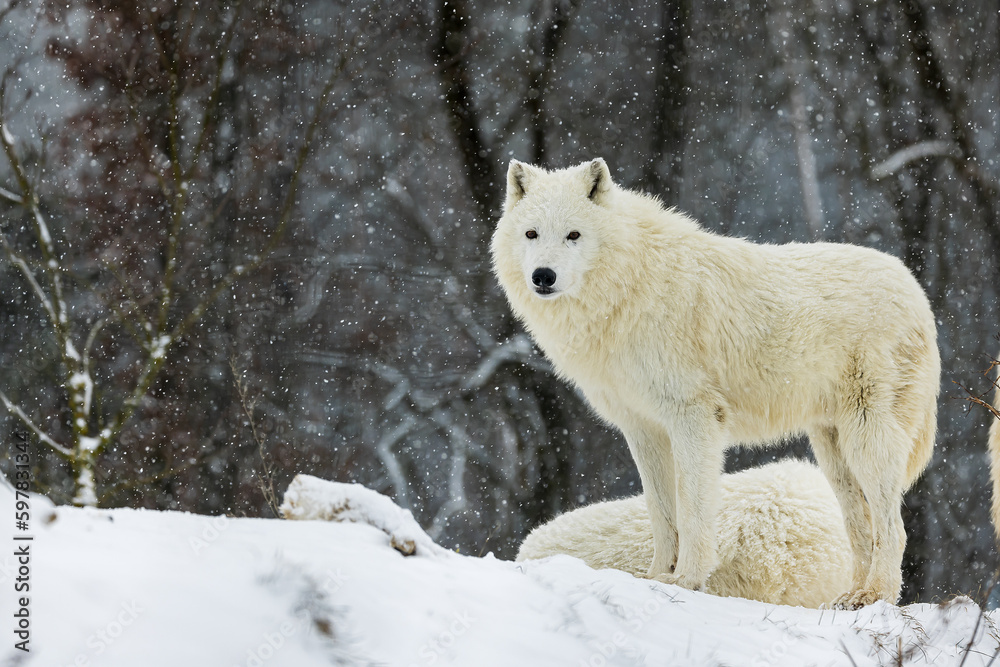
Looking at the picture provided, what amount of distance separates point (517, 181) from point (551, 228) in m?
0.57

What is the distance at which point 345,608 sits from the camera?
2.99 metres

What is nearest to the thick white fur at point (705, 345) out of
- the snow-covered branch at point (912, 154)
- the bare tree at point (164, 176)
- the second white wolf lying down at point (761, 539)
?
the second white wolf lying down at point (761, 539)

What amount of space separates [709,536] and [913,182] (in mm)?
8859

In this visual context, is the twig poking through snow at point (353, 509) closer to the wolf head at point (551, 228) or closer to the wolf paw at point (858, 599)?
Result: the wolf head at point (551, 228)

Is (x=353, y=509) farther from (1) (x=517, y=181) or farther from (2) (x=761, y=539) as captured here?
(2) (x=761, y=539)

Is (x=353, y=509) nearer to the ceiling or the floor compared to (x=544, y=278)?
nearer to the floor

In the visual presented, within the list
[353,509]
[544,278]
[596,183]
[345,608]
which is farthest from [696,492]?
[345,608]

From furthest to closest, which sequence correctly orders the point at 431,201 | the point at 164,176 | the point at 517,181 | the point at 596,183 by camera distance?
the point at 431,201 < the point at 164,176 < the point at 517,181 < the point at 596,183

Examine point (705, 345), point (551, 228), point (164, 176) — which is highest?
point (164, 176)

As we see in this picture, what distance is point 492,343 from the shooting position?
1182 centimetres

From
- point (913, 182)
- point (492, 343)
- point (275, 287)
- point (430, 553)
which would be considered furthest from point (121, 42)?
point (913, 182)

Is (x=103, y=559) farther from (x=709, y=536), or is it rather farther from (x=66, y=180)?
(x=66, y=180)

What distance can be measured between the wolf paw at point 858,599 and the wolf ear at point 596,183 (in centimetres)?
287

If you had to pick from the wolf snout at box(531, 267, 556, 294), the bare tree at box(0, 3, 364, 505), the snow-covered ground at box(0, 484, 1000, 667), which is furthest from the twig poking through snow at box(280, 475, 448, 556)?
the bare tree at box(0, 3, 364, 505)
